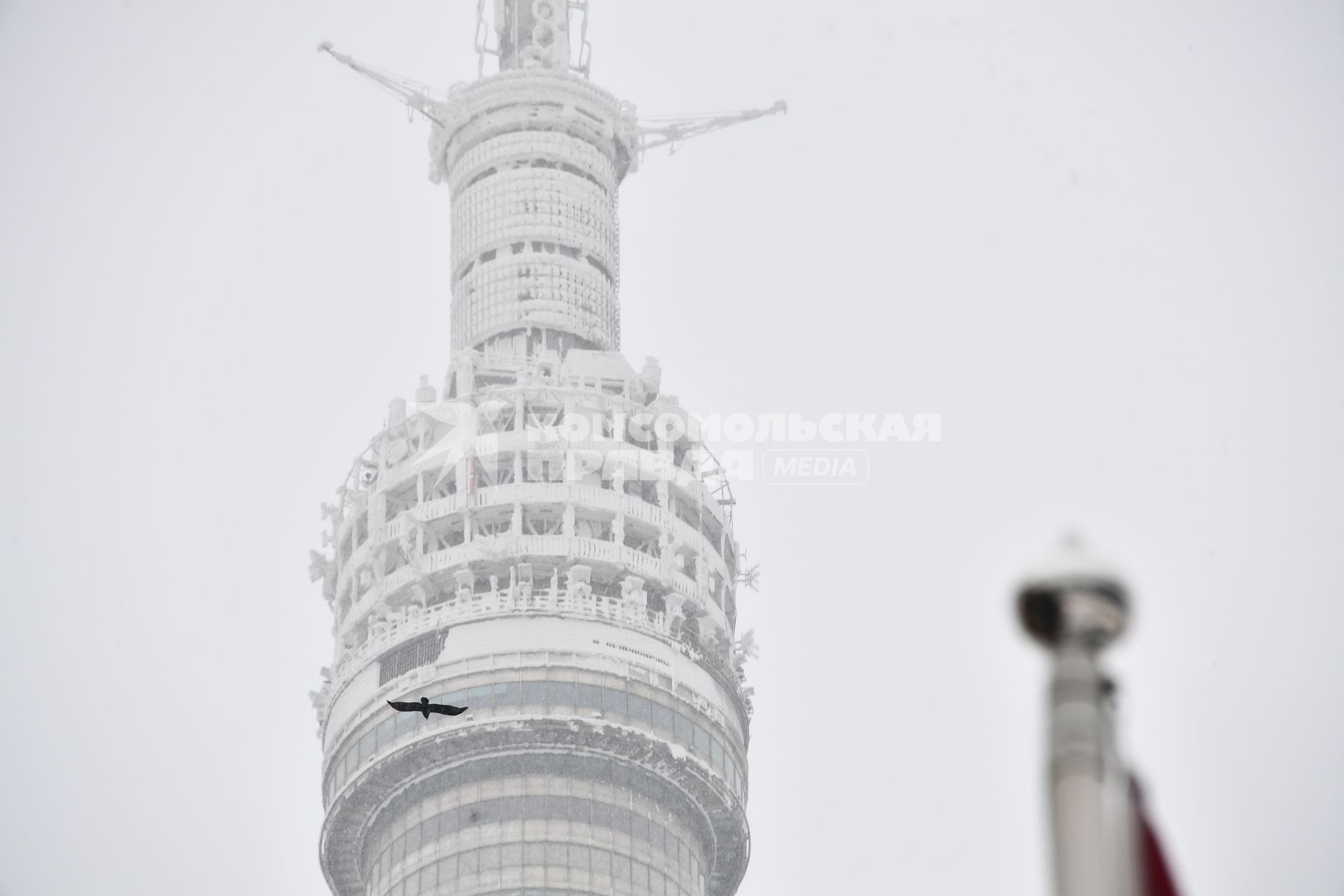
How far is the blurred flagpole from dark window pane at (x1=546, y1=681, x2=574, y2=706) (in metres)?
104

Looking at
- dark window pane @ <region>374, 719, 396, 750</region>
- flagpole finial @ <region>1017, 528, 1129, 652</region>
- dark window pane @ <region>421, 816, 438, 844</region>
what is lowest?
flagpole finial @ <region>1017, 528, 1129, 652</region>

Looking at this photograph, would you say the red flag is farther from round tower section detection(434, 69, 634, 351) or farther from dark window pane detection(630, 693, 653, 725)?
round tower section detection(434, 69, 634, 351)

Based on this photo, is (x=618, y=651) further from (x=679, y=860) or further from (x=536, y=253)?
(x=536, y=253)

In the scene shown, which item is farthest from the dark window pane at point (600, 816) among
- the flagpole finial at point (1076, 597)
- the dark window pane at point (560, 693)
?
the flagpole finial at point (1076, 597)

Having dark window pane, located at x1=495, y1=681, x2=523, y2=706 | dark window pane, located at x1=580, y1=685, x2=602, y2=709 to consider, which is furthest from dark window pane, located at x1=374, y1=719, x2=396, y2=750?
dark window pane, located at x1=580, y1=685, x2=602, y2=709

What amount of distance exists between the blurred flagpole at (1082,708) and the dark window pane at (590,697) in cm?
10465

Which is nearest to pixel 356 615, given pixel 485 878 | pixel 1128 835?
pixel 485 878

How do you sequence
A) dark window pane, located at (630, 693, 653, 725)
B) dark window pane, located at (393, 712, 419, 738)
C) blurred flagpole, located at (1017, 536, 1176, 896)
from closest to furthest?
blurred flagpole, located at (1017, 536, 1176, 896)
dark window pane, located at (630, 693, 653, 725)
dark window pane, located at (393, 712, 419, 738)

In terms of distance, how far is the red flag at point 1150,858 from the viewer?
63.7 ft

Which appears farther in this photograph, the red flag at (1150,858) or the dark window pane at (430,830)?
the dark window pane at (430,830)

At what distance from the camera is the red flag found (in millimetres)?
19406

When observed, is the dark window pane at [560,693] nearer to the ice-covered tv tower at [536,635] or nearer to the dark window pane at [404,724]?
the ice-covered tv tower at [536,635]

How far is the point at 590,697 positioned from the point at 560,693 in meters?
1.35

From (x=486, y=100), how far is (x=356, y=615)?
3488 cm
